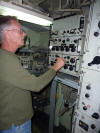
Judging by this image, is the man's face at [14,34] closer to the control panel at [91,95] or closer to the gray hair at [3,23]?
the gray hair at [3,23]

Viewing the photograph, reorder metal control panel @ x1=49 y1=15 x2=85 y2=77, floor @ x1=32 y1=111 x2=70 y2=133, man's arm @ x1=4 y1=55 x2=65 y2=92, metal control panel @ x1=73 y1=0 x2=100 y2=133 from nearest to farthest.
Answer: man's arm @ x1=4 y1=55 x2=65 y2=92, metal control panel @ x1=73 y1=0 x2=100 y2=133, metal control panel @ x1=49 y1=15 x2=85 y2=77, floor @ x1=32 y1=111 x2=70 y2=133

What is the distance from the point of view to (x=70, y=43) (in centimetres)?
127

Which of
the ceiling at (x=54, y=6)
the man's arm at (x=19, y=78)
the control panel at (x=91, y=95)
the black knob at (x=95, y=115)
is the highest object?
the ceiling at (x=54, y=6)

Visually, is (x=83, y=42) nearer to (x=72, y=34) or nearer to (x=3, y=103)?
(x=72, y=34)

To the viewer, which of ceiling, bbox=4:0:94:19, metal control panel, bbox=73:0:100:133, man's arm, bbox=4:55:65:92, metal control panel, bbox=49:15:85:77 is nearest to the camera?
man's arm, bbox=4:55:65:92

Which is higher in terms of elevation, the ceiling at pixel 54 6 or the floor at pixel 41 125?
the ceiling at pixel 54 6

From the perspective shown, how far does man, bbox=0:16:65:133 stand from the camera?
850 mm

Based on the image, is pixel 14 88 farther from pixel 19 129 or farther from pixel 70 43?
pixel 70 43

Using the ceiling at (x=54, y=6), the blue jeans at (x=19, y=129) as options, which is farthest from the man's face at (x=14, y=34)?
the blue jeans at (x=19, y=129)

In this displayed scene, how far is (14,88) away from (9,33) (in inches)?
20.0

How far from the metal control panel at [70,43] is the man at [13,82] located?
33 cm

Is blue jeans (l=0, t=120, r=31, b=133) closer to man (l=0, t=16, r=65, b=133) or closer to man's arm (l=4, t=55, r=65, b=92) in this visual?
man (l=0, t=16, r=65, b=133)

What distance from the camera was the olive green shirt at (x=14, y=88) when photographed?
33.2 inches

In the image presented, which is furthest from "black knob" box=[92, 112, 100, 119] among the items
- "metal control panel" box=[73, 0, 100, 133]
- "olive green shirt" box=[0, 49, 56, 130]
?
"olive green shirt" box=[0, 49, 56, 130]
